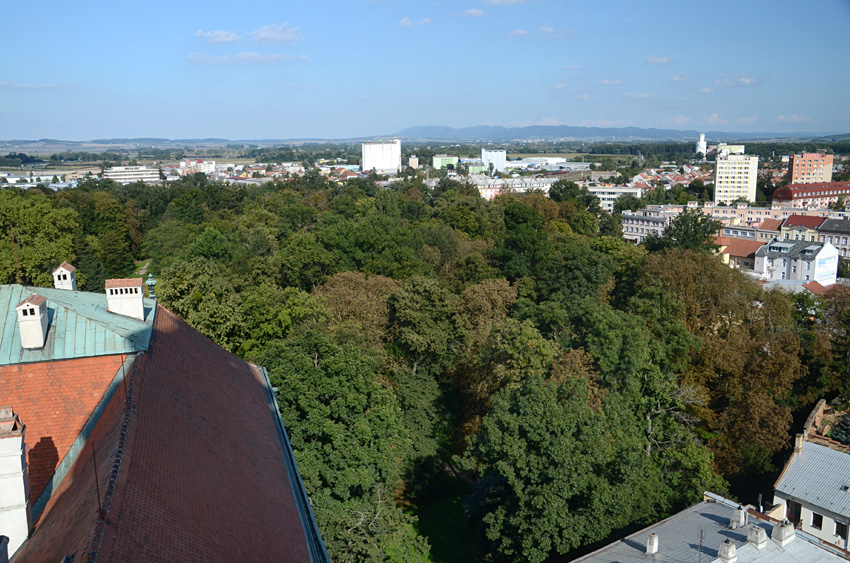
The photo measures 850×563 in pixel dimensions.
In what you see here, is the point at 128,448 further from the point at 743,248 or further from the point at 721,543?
the point at 743,248

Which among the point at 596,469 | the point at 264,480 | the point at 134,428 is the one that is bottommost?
the point at 596,469

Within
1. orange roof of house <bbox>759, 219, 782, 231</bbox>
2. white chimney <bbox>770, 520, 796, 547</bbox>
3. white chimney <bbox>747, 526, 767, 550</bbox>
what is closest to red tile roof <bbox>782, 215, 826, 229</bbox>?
orange roof of house <bbox>759, 219, 782, 231</bbox>

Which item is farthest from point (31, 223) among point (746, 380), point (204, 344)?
point (746, 380)

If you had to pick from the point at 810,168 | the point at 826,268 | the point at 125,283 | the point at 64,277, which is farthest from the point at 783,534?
→ the point at 810,168

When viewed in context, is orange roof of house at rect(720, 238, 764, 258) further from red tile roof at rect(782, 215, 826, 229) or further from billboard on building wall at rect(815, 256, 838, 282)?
red tile roof at rect(782, 215, 826, 229)

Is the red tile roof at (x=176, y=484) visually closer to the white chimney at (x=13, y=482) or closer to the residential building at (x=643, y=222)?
the white chimney at (x=13, y=482)

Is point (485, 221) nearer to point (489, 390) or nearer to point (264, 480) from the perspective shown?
point (489, 390)
